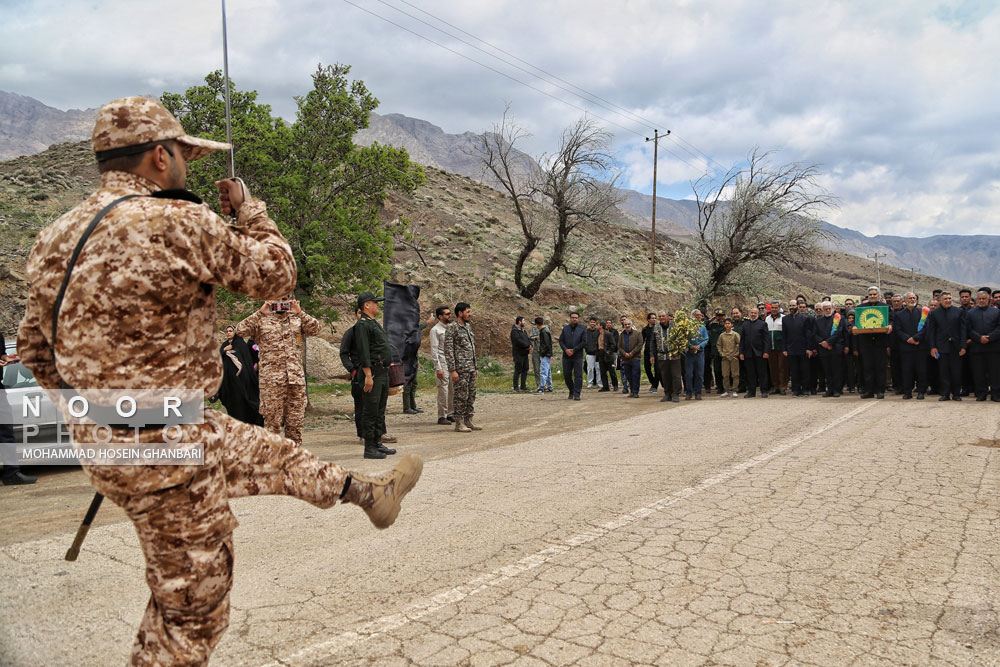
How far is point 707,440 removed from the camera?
9250 mm

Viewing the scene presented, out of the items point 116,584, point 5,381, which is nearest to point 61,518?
point 116,584

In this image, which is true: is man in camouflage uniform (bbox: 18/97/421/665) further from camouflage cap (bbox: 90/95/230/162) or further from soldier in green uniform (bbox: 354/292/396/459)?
soldier in green uniform (bbox: 354/292/396/459)

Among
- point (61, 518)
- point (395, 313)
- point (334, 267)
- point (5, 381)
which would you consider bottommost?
point (61, 518)

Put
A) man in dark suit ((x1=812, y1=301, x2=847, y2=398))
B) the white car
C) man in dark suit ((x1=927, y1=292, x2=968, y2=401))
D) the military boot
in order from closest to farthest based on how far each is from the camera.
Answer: the white car
the military boot
man in dark suit ((x1=927, y1=292, x2=968, y2=401))
man in dark suit ((x1=812, y1=301, x2=847, y2=398))

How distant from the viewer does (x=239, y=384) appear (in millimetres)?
9133

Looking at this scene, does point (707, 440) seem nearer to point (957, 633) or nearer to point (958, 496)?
point (958, 496)

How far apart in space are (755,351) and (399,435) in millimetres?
8921

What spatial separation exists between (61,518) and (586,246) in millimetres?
43437

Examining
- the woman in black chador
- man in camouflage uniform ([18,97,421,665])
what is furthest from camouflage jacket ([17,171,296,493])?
the woman in black chador

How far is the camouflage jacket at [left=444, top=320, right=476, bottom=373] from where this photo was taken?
1166cm

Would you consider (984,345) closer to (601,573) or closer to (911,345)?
(911,345)

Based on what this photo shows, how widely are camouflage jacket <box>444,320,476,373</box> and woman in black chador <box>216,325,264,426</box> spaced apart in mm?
3333

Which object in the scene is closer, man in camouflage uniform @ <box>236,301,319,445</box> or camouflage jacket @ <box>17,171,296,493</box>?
camouflage jacket @ <box>17,171,296,493</box>

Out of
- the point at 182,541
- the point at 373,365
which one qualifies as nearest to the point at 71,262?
the point at 182,541
